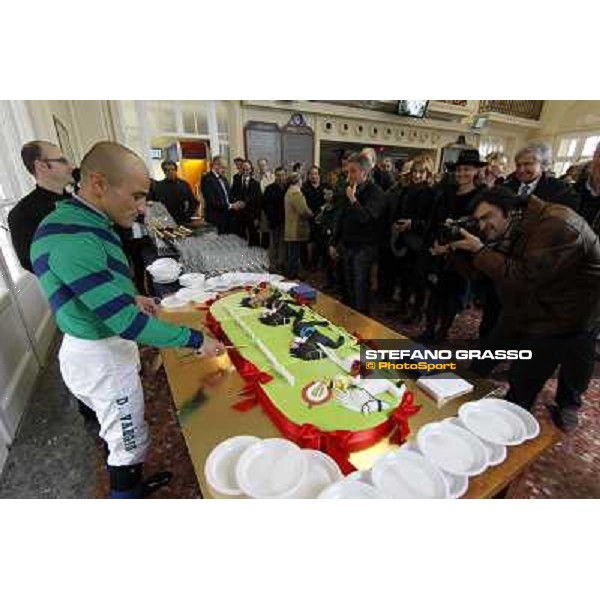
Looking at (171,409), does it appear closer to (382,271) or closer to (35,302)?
(35,302)

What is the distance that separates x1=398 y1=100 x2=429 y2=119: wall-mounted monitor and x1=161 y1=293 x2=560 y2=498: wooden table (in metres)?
7.30

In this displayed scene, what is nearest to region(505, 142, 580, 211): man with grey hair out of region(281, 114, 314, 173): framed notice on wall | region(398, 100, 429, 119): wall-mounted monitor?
region(281, 114, 314, 173): framed notice on wall

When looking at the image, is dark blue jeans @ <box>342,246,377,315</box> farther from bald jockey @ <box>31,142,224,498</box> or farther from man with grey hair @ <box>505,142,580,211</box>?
bald jockey @ <box>31,142,224,498</box>

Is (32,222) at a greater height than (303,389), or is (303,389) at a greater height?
(32,222)

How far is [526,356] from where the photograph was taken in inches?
59.5

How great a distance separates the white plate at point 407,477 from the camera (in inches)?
30.5

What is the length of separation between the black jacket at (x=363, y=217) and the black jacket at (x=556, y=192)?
37.3 inches

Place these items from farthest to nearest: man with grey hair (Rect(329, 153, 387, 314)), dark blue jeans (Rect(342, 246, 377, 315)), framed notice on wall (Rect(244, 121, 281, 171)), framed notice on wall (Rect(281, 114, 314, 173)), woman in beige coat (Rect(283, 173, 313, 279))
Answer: framed notice on wall (Rect(281, 114, 314, 173)) < framed notice on wall (Rect(244, 121, 281, 171)) < woman in beige coat (Rect(283, 173, 313, 279)) < dark blue jeans (Rect(342, 246, 377, 315)) < man with grey hair (Rect(329, 153, 387, 314))

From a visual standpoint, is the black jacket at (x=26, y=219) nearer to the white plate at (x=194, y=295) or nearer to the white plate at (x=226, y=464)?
the white plate at (x=194, y=295)

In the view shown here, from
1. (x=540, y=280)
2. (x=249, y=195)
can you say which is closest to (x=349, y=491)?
(x=540, y=280)

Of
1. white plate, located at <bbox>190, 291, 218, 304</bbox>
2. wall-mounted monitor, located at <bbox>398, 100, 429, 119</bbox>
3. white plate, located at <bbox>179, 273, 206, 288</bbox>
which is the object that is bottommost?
white plate, located at <bbox>179, 273, 206, 288</bbox>

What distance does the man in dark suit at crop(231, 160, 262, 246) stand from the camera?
4258mm
